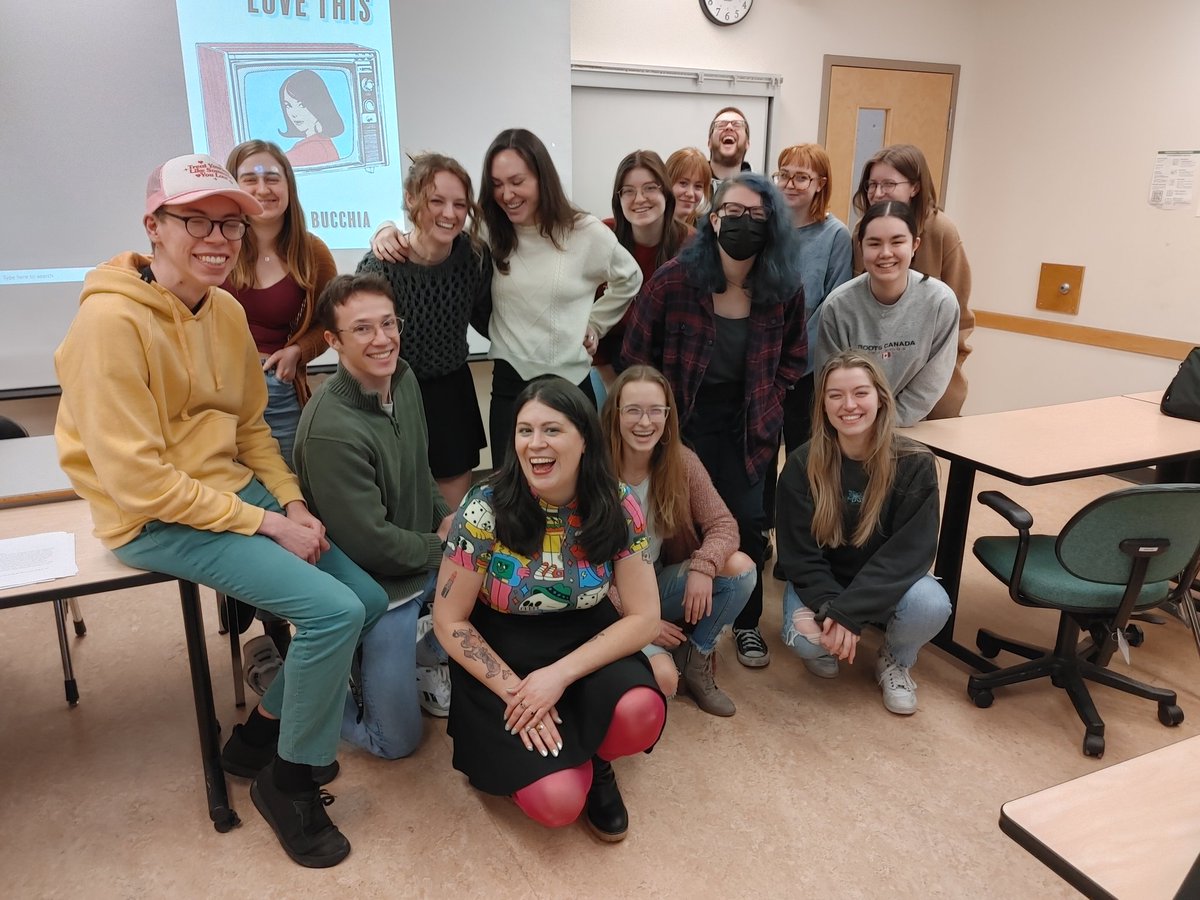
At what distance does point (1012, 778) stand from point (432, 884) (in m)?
1.46

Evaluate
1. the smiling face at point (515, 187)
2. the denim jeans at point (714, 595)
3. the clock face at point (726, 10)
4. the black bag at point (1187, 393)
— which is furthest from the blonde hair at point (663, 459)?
the clock face at point (726, 10)

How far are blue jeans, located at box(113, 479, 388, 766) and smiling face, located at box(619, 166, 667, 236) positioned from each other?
4.93 feet

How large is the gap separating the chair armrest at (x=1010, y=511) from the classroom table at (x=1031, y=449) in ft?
0.21

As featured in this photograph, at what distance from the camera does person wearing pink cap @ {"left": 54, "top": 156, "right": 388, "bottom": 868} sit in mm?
1511

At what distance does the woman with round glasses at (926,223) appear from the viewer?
2676 mm

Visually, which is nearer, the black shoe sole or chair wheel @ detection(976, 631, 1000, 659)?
the black shoe sole

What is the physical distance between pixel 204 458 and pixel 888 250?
1942mm

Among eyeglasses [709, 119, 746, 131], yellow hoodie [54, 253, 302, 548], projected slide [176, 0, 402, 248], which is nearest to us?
yellow hoodie [54, 253, 302, 548]

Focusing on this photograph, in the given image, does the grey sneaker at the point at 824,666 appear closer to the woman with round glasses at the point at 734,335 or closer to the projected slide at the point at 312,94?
the woman with round glasses at the point at 734,335

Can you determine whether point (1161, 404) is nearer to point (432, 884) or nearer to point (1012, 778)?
point (1012, 778)

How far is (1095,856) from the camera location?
3.10ft

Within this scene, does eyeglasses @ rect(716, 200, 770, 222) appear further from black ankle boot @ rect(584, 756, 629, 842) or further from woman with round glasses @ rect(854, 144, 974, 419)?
black ankle boot @ rect(584, 756, 629, 842)

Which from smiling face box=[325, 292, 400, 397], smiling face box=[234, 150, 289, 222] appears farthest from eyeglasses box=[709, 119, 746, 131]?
smiling face box=[325, 292, 400, 397]

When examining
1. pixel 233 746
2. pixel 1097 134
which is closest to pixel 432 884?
pixel 233 746
